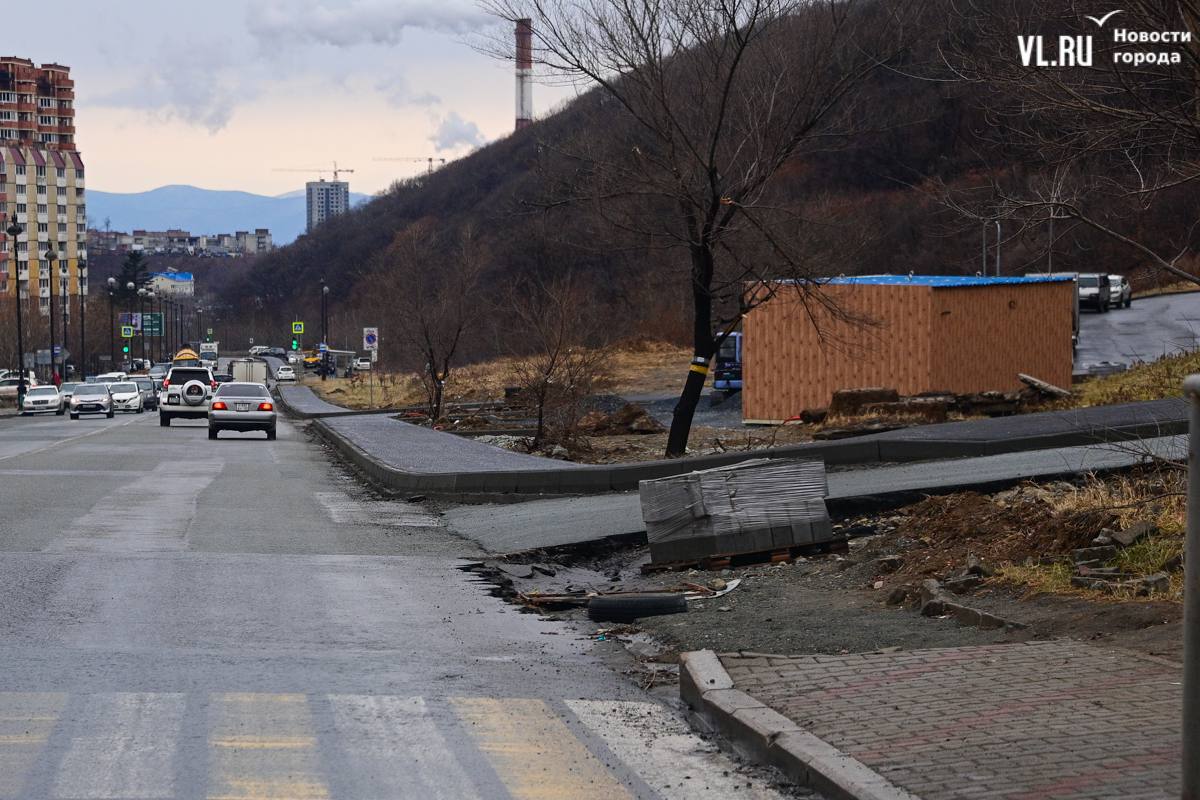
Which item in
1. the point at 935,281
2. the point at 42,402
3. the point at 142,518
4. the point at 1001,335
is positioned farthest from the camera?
the point at 42,402

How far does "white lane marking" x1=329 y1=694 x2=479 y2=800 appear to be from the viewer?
6.14 meters

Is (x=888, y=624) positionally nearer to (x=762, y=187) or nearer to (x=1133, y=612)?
(x=1133, y=612)

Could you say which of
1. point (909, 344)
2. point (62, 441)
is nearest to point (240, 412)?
point (62, 441)

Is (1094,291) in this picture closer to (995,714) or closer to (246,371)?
(246,371)

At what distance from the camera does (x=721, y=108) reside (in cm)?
2172

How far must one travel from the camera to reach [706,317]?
23250mm

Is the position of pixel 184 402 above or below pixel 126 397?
above

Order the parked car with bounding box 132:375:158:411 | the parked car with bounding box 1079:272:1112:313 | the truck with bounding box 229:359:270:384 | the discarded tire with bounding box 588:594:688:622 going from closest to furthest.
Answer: the discarded tire with bounding box 588:594:688:622 < the parked car with bounding box 132:375:158:411 < the parked car with bounding box 1079:272:1112:313 < the truck with bounding box 229:359:270:384

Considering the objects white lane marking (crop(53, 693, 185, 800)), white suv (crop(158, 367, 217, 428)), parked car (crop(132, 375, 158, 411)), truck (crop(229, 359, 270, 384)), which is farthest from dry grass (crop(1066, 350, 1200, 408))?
truck (crop(229, 359, 270, 384))

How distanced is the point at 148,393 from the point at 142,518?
5516 cm

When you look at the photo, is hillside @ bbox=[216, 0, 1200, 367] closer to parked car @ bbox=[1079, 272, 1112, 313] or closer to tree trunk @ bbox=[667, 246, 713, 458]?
tree trunk @ bbox=[667, 246, 713, 458]

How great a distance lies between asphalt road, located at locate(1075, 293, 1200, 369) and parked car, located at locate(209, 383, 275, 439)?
2451cm

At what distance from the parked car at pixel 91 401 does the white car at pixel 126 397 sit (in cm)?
438

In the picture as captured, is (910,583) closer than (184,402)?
Yes
